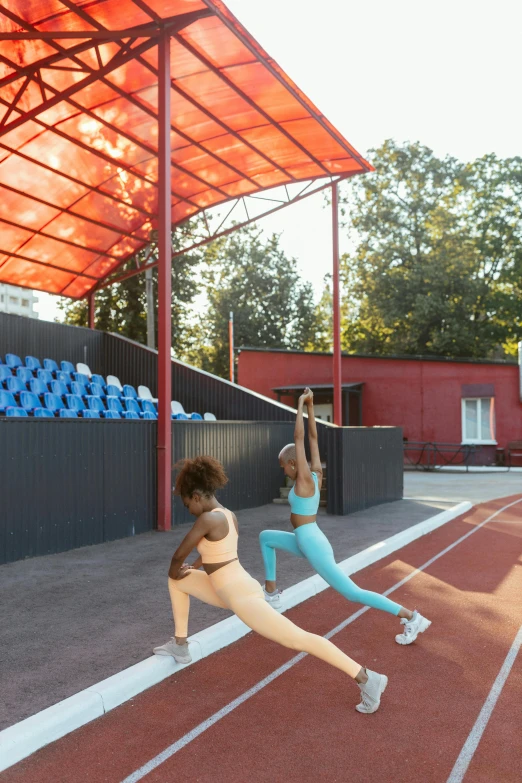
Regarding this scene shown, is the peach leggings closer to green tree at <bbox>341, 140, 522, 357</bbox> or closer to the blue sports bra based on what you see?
the blue sports bra

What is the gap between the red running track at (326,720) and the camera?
384 cm

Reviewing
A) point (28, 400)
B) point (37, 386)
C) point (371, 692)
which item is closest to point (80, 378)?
point (37, 386)

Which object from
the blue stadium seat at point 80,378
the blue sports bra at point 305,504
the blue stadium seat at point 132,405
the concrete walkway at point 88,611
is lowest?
the concrete walkway at point 88,611

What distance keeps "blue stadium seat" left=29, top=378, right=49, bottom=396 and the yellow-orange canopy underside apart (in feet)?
16.3

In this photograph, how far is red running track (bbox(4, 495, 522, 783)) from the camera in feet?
12.6

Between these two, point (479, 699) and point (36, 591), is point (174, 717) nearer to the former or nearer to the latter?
point (479, 699)

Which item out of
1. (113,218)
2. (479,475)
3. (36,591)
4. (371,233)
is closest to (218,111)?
(113,218)

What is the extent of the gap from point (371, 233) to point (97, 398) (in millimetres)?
32442

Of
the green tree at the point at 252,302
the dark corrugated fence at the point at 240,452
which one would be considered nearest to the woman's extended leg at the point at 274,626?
the dark corrugated fence at the point at 240,452

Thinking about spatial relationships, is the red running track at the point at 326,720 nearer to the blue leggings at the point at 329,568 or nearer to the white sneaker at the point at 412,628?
the white sneaker at the point at 412,628

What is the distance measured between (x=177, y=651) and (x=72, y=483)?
5.90m

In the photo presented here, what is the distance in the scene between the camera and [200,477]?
15.1ft

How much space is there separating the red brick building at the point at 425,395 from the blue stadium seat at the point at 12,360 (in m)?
16.1

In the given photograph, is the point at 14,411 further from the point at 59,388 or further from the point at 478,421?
the point at 478,421
